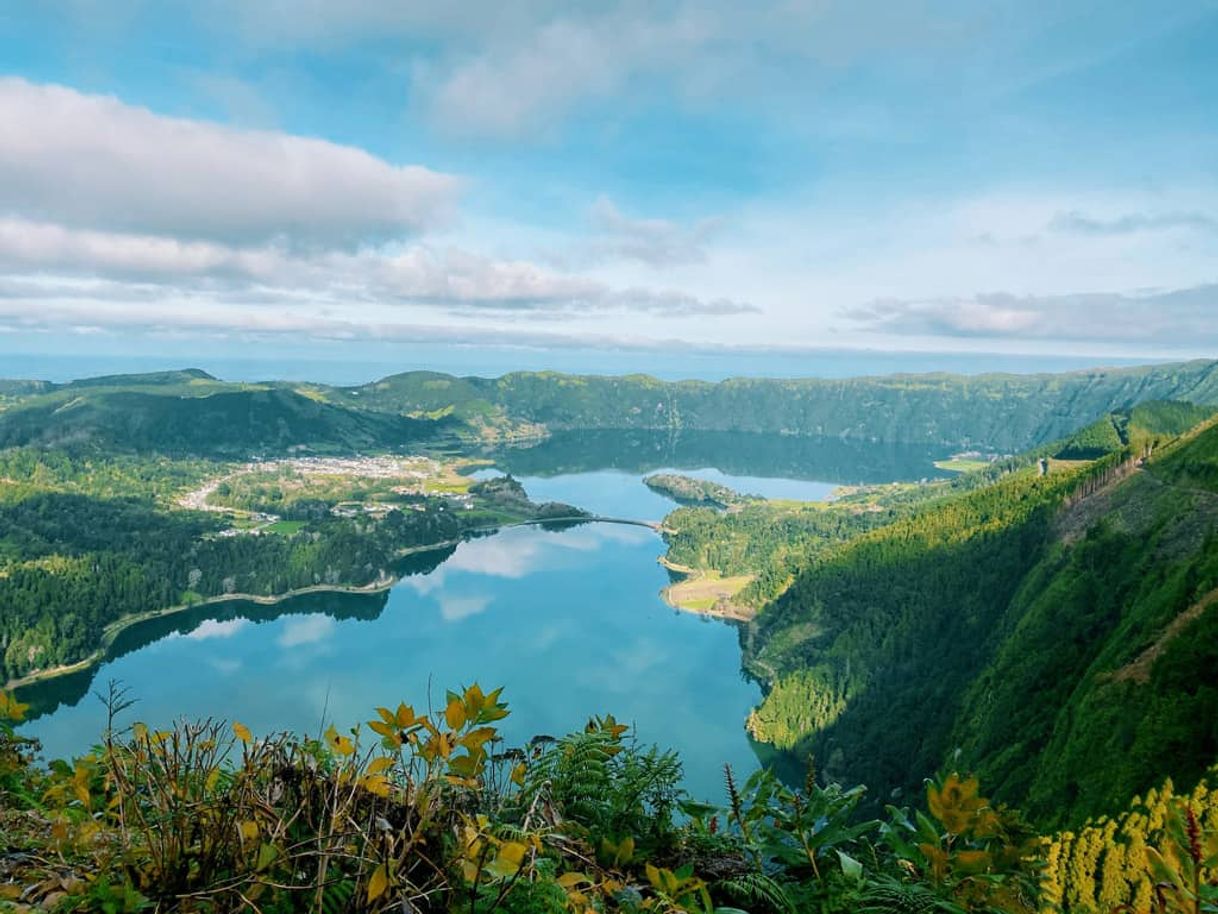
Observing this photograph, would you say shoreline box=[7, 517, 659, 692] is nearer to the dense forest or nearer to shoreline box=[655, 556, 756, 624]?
the dense forest

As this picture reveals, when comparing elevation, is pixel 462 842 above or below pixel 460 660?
above

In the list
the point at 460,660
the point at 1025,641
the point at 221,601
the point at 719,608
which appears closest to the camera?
the point at 1025,641

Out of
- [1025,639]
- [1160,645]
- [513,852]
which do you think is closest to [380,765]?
[513,852]

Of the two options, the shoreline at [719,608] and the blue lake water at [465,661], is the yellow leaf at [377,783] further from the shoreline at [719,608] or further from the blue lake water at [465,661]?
the shoreline at [719,608]

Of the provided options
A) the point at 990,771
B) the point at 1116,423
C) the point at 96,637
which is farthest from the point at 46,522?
the point at 1116,423

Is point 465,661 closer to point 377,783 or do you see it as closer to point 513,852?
point 377,783

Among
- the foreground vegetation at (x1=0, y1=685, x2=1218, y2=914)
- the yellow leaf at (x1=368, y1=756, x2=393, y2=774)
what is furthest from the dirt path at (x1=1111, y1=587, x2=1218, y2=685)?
the yellow leaf at (x1=368, y1=756, x2=393, y2=774)

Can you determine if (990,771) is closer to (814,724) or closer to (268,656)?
(814,724)
